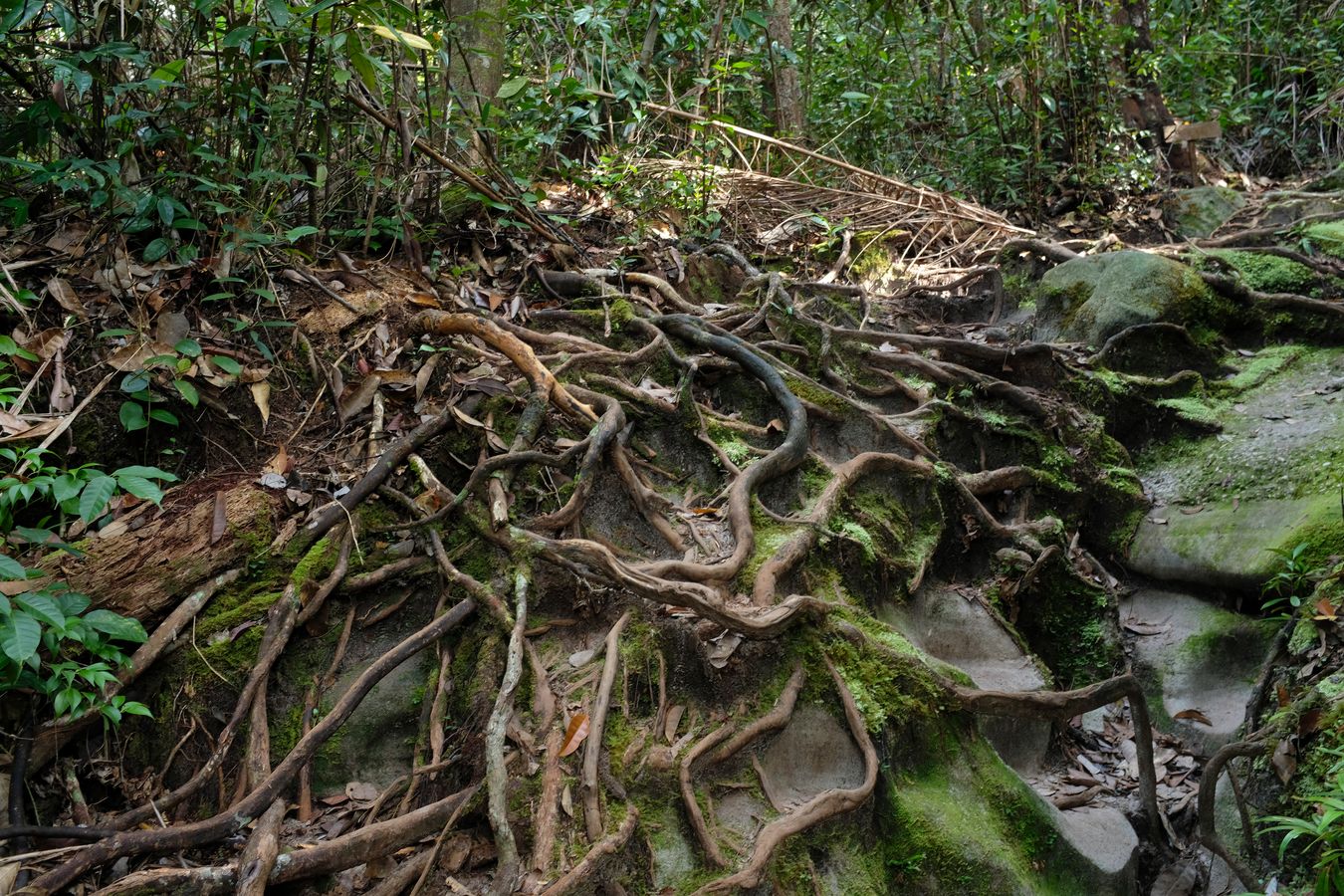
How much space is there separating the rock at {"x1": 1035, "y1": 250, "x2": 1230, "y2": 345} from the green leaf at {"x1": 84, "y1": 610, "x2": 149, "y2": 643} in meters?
5.16

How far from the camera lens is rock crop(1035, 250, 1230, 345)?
5762 millimetres

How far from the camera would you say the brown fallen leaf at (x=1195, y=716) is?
13.7 ft

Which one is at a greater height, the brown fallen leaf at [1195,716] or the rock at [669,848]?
the rock at [669,848]

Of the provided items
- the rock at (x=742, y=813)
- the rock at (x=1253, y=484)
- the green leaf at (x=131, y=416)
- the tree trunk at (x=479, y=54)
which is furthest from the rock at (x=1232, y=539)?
the green leaf at (x=131, y=416)

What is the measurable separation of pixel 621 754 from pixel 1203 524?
3.31m

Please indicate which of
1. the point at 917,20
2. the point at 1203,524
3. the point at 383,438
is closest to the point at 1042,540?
the point at 1203,524

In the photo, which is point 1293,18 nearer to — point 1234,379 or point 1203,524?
point 1234,379

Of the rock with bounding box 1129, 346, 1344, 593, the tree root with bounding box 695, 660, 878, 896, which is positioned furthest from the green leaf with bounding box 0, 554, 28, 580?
the rock with bounding box 1129, 346, 1344, 593

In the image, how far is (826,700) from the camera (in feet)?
11.0

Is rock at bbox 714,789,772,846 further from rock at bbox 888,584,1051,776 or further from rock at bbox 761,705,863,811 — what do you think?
rock at bbox 888,584,1051,776

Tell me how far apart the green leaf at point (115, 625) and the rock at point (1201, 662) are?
4084 millimetres

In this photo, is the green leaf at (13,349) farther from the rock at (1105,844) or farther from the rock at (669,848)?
the rock at (1105,844)

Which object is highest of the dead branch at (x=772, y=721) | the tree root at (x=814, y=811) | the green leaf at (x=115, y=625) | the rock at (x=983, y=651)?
the green leaf at (x=115, y=625)

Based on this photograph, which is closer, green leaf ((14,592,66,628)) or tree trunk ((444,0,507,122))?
green leaf ((14,592,66,628))
